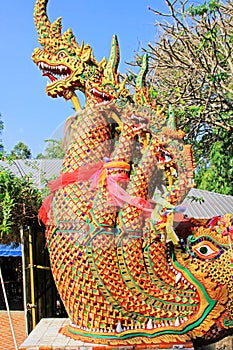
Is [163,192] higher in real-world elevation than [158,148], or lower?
lower

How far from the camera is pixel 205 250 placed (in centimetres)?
420

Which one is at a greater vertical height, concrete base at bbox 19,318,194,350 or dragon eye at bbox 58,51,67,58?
dragon eye at bbox 58,51,67,58

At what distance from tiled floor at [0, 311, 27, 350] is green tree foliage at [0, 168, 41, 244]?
1.51 metres

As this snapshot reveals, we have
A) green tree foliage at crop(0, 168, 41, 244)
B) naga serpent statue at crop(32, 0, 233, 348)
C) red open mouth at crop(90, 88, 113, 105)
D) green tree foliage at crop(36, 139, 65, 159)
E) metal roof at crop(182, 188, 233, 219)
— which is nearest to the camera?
naga serpent statue at crop(32, 0, 233, 348)

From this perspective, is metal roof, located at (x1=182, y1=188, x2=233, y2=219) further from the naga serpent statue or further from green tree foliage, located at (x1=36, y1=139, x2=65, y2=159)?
the naga serpent statue

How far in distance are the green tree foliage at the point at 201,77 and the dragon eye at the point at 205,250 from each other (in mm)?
2949

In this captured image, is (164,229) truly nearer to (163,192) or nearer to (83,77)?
(163,192)

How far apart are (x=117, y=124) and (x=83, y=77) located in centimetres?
58

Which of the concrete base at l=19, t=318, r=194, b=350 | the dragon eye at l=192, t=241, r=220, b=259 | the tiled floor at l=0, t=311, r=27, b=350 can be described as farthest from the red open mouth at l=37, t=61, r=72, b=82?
the tiled floor at l=0, t=311, r=27, b=350

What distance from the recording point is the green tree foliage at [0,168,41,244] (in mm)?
5195

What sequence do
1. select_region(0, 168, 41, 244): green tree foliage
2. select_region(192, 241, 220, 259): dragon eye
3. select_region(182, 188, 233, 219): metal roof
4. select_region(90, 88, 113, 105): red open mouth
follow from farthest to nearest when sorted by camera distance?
select_region(182, 188, 233, 219): metal roof, select_region(0, 168, 41, 244): green tree foliage, select_region(90, 88, 113, 105): red open mouth, select_region(192, 241, 220, 259): dragon eye

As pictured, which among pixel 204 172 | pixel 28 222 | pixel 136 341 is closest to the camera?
pixel 136 341

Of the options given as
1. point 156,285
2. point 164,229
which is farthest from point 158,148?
point 156,285

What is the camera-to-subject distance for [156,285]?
4.02m
